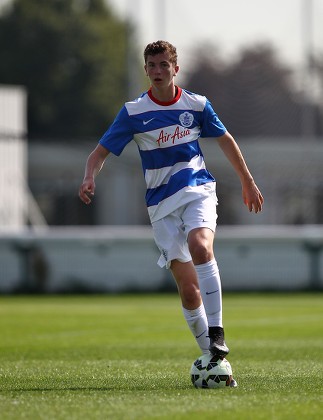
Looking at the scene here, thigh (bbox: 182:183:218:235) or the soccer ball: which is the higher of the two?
thigh (bbox: 182:183:218:235)

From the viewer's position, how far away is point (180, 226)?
8367 mm

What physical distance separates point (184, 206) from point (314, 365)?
6.42 ft

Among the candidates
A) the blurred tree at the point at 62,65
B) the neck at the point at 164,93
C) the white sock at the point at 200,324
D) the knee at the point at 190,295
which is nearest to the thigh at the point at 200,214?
the knee at the point at 190,295

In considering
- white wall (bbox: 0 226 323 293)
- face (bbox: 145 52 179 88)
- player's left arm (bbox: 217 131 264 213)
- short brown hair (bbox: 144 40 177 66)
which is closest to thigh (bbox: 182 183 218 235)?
player's left arm (bbox: 217 131 264 213)

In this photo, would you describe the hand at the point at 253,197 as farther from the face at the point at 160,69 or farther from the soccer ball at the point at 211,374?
the soccer ball at the point at 211,374

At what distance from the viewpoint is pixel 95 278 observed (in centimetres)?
2348

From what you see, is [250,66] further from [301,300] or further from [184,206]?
[184,206]

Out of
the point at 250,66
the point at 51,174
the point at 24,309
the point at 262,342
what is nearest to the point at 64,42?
the point at 51,174

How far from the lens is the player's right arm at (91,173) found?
8102 mm

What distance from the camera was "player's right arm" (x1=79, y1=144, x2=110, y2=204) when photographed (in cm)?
810

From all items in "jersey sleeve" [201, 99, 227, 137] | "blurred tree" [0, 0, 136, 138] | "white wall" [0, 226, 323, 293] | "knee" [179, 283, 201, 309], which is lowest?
"white wall" [0, 226, 323, 293]

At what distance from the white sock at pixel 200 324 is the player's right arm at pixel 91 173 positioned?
101cm

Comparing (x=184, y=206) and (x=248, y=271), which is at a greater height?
(x=184, y=206)

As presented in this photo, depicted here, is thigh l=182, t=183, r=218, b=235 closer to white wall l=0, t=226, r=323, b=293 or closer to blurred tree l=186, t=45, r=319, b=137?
white wall l=0, t=226, r=323, b=293
